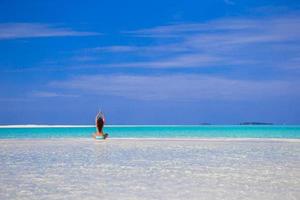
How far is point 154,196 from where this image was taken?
10789 millimetres

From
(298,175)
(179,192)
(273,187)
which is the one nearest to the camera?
(179,192)

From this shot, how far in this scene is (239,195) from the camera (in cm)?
1092

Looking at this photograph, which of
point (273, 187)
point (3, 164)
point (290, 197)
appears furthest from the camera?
point (3, 164)

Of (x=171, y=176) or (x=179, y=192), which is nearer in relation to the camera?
(x=179, y=192)

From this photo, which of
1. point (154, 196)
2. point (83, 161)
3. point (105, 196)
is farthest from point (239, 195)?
point (83, 161)

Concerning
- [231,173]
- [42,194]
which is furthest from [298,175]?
[42,194]

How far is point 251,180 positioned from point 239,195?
2.55 m

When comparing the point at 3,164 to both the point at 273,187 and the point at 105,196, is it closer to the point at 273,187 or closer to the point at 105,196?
the point at 105,196

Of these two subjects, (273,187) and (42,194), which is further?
(273,187)

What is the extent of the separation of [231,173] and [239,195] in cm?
413

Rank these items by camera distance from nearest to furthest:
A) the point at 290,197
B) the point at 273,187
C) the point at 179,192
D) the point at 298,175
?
1. the point at 290,197
2. the point at 179,192
3. the point at 273,187
4. the point at 298,175

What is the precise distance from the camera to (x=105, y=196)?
10.8 meters

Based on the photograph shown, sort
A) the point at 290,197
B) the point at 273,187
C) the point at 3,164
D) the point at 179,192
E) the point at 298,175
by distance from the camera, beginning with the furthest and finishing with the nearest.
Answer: the point at 3,164, the point at 298,175, the point at 273,187, the point at 179,192, the point at 290,197

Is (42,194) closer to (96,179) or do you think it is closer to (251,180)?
(96,179)
